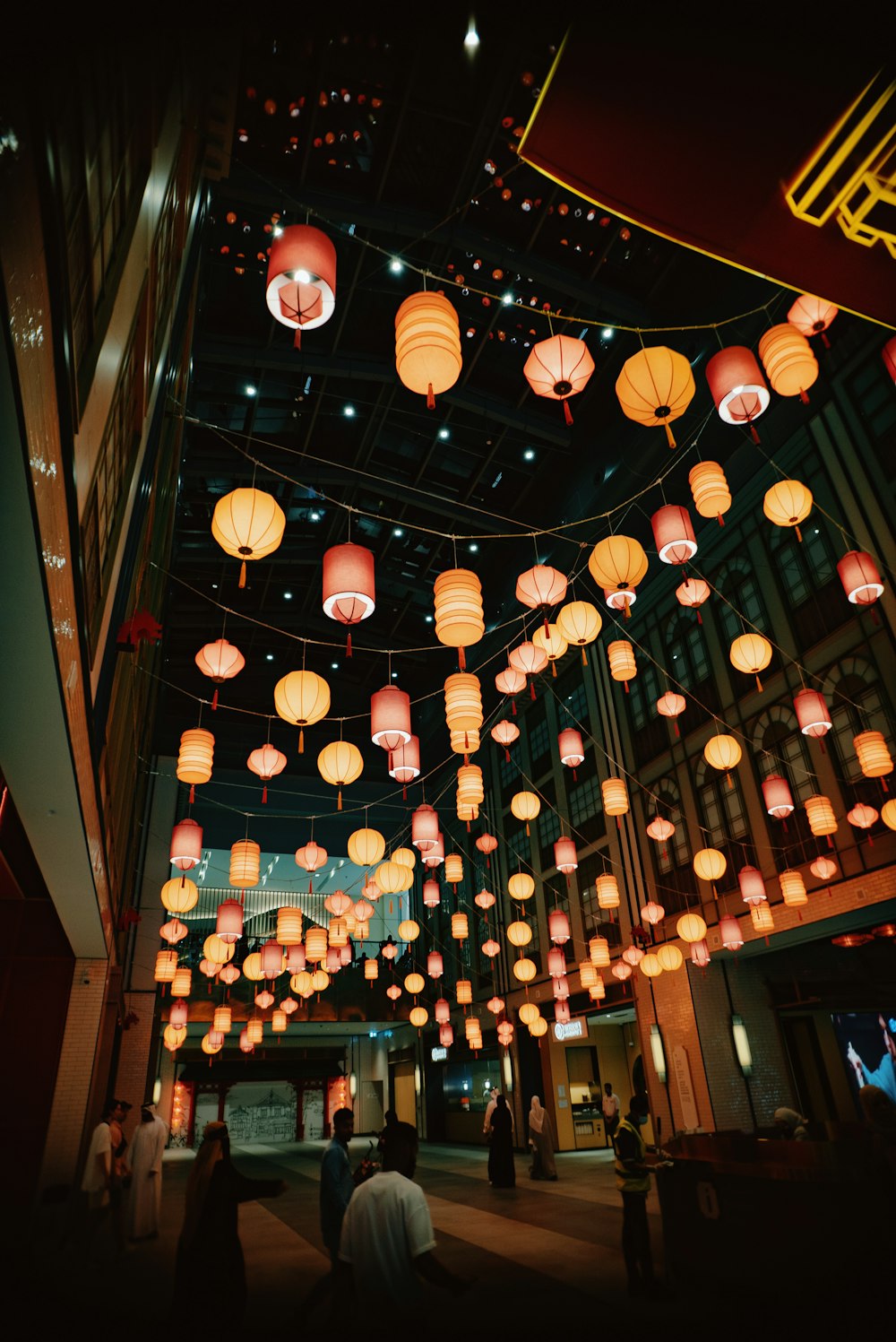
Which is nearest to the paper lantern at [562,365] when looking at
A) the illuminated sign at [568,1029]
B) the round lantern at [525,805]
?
the round lantern at [525,805]

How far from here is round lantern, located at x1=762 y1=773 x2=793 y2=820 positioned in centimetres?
982

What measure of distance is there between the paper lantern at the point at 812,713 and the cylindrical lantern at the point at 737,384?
449cm

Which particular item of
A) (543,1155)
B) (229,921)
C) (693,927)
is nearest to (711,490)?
(693,927)

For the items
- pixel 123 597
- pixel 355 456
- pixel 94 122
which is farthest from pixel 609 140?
pixel 355 456

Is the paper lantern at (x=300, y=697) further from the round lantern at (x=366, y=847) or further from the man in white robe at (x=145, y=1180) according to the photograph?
the man in white robe at (x=145, y=1180)

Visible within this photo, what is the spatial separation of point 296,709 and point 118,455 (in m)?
3.14

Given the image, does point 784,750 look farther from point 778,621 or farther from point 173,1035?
point 173,1035

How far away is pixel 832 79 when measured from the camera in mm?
2715

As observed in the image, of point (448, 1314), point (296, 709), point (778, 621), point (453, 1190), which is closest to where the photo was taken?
point (448, 1314)

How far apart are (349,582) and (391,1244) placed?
4120mm

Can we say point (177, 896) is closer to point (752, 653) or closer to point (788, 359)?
point (752, 653)

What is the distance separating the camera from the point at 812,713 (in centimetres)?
922

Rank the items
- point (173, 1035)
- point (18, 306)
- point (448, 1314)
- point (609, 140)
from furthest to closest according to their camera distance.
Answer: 1. point (173, 1035)
2. point (448, 1314)
3. point (609, 140)
4. point (18, 306)

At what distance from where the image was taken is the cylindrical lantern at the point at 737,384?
5688 millimetres
